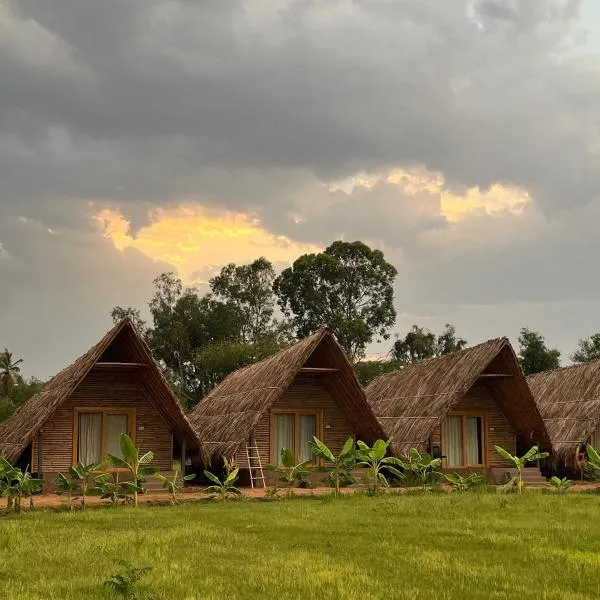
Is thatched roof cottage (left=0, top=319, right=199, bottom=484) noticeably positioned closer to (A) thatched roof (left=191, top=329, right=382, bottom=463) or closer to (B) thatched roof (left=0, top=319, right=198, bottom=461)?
(B) thatched roof (left=0, top=319, right=198, bottom=461)

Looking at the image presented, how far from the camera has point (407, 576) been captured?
24.3ft

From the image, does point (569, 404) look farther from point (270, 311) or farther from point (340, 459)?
point (270, 311)

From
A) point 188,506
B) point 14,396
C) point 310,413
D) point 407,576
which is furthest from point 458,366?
point 14,396

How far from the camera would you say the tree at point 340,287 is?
43906mm

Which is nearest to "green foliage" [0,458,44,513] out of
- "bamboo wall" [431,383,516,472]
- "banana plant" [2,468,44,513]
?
"banana plant" [2,468,44,513]

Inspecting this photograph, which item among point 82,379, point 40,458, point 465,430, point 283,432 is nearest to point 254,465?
point 283,432

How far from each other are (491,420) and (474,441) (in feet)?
2.34

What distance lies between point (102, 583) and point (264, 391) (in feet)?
40.0

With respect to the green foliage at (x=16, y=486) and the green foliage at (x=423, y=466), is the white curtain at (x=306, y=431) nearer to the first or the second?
the green foliage at (x=423, y=466)

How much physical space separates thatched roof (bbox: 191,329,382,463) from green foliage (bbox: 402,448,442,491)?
5.11 ft

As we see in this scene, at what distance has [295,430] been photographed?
2030 centimetres

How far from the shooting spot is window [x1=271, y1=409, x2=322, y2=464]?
794 inches

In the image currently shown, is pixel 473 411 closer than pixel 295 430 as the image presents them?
No

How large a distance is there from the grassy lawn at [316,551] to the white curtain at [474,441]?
8569 mm
